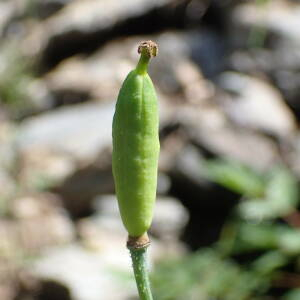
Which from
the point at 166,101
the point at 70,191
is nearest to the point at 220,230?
the point at 70,191

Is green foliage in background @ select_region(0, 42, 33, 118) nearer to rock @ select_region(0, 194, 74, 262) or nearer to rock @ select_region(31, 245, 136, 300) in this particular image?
rock @ select_region(0, 194, 74, 262)

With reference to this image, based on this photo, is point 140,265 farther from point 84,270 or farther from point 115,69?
point 115,69

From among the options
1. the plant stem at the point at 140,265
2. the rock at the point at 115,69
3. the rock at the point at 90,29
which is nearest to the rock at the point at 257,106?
the rock at the point at 115,69

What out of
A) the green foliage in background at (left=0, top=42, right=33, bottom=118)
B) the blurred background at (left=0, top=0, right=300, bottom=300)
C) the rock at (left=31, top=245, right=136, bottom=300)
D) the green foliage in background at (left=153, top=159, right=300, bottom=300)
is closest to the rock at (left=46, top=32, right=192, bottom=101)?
the blurred background at (left=0, top=0, right=300, bottom=300)

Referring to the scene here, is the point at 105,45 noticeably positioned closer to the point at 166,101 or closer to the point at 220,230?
the point at 166,101

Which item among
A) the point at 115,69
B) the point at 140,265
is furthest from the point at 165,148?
the point at 140,265

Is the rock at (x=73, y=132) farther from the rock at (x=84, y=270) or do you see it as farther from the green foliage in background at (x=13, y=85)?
the rock at (x=84, y=270)

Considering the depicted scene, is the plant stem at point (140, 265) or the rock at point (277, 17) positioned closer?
the plant stem at point (140, 265)
